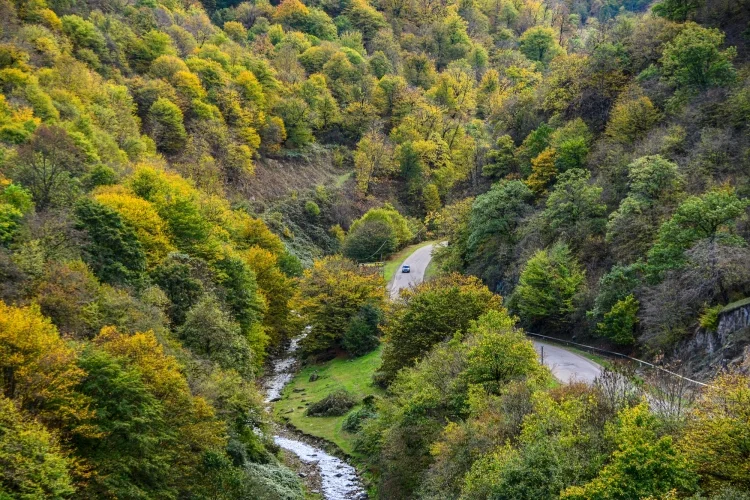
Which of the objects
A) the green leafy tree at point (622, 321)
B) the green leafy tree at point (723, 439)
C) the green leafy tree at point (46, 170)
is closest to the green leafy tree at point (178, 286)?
the green leafy tree at point (46, 170)

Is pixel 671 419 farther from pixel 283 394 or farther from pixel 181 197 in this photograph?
pixel 181 197

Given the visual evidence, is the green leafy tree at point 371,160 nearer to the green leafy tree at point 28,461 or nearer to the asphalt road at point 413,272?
the asphalt road at point 413,272

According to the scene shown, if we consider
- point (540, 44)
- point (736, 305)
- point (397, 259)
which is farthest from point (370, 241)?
point (540, 44)

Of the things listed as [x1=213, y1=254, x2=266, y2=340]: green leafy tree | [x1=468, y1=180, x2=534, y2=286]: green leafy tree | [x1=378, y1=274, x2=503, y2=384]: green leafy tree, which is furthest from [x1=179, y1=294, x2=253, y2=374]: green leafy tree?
[x1=468, y1=180, x2=534, y2=286]: green leafy tree

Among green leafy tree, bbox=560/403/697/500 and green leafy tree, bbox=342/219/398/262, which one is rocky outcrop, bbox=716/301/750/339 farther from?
green leafy tree, bbox=342/219/398/262

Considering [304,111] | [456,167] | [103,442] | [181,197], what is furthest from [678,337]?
[304,111]
